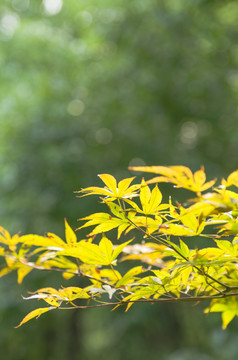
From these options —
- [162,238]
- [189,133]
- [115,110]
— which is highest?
[115,110]

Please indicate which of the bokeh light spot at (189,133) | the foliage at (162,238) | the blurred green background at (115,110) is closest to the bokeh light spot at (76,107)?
the blurred green background at (115,110)

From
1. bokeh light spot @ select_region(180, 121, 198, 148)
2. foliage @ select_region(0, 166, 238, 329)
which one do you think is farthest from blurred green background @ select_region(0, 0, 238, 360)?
foliage @ select_region(0, 166, 238, 329)

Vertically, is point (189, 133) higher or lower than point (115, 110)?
lower

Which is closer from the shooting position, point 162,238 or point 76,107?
point 162,238

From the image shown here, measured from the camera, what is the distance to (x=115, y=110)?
358 cm

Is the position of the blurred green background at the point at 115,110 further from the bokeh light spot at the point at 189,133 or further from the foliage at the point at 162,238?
the foliage at the point at 162,238

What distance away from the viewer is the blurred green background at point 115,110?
131 inches

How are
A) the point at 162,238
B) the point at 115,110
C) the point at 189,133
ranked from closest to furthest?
the point at 162,238, the point at 115,110, the point at 189,133

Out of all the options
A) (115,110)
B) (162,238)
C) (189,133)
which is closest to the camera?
(162,238)

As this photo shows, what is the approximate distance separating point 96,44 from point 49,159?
144cm

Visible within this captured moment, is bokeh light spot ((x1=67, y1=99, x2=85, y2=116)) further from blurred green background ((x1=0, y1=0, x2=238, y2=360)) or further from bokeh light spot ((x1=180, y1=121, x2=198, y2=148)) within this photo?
bokeh light spot ((x1=180, y1=121, x2=198, y2=148))

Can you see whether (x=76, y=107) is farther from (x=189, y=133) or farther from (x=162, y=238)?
(x=162, y=238)

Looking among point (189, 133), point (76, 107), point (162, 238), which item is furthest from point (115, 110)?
point (162, 238)

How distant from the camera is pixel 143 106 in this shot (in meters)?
3.54
